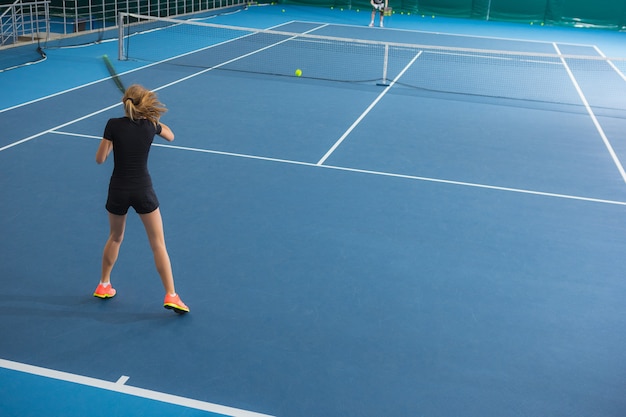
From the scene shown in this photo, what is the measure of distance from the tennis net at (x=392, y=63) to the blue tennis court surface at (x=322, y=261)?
75.5 inches

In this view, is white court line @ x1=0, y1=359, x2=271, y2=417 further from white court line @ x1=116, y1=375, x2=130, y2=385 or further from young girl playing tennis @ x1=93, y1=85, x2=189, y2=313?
young girl playing tennis @ x1=93, y1=85, x2=189, y2=313

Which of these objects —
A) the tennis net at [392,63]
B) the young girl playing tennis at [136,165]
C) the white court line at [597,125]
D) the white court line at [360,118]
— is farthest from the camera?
the tennis net at [392,63]

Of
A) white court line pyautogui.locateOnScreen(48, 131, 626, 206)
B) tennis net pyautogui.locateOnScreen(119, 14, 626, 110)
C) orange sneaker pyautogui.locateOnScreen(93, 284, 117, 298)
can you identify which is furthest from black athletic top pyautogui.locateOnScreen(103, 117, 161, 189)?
tennis net pyautogui.locateOnScreen(119, 14, 626, 110)

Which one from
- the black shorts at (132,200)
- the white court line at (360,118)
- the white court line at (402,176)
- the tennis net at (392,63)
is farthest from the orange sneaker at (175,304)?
the tennis net at (392,63)

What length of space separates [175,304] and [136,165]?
1.17m

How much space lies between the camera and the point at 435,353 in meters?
5.43

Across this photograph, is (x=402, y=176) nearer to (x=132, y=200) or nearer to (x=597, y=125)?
(x=132, y=200)

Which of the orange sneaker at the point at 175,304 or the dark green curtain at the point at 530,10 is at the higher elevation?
the dark green curtain at the point at 530,10

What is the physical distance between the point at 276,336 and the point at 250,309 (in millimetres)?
481

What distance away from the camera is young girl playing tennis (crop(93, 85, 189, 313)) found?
17.2ft

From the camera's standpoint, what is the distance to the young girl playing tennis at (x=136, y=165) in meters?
5.24

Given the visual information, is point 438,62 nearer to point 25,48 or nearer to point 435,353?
point 25,48

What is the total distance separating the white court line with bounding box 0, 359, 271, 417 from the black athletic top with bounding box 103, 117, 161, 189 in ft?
4.67

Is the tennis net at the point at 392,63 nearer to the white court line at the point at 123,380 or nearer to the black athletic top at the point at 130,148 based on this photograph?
the black athletic top at the point at 130,148
